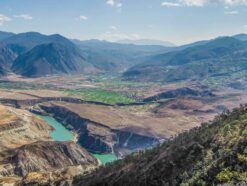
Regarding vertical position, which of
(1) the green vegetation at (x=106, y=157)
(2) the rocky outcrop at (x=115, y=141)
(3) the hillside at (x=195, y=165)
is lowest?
(1) the green vegetation at (x=106, y=157)

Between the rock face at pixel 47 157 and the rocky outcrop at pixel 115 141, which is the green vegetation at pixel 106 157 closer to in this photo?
the rocky outcrop at pixel 115 141

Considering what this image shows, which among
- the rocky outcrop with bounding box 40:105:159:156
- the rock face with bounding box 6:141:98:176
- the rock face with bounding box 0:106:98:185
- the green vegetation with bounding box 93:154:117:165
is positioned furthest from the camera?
the rocky outcrop with bounding box 40:105:159:156

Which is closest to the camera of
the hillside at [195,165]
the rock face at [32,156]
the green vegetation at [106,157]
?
the hillside at [195,165]

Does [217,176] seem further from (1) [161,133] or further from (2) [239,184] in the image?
(1) [161,133]

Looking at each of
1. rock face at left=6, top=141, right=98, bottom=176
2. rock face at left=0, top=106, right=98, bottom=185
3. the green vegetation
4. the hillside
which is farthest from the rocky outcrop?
the hillside

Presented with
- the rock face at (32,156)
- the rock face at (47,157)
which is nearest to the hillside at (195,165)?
the rock face at (32,156)

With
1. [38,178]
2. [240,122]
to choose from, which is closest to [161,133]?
[38,178]

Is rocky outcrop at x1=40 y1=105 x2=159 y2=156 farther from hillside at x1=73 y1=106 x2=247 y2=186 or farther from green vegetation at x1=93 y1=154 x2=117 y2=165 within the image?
hillside at x1=73 y1=106 x2=247 y2=186
